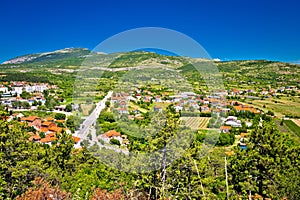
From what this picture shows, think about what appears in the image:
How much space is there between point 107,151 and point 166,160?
10.1 feet

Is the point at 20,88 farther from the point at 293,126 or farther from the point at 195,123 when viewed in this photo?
the point at 195,123

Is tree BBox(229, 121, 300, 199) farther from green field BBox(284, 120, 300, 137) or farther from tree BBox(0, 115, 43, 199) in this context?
green field BBox(284, 120, 300, 137)

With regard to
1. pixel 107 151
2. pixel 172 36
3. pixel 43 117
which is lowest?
pixel 43 117

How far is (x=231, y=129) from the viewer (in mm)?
20281

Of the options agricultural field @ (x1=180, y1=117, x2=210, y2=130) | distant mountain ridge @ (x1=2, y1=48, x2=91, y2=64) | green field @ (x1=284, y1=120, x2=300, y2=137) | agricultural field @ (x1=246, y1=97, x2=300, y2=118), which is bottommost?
green field @ (x1=284, y1=120, x2=300, y2=137)

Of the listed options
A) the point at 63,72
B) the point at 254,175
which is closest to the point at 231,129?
the point at 254,175

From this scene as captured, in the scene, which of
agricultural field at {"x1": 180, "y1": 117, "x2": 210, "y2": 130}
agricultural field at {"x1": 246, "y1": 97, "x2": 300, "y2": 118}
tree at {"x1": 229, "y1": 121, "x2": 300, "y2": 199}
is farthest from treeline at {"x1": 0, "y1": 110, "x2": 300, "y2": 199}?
agricultural field at {"x1": 246, "y1": 97, "x2": 300, "y2": 118}

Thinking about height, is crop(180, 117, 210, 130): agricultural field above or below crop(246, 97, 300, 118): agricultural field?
above

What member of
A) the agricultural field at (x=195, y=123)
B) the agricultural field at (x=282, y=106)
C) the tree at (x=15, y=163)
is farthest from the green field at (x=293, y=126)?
the tree at (x=15, y=163)

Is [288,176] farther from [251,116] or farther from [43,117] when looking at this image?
[43,117]

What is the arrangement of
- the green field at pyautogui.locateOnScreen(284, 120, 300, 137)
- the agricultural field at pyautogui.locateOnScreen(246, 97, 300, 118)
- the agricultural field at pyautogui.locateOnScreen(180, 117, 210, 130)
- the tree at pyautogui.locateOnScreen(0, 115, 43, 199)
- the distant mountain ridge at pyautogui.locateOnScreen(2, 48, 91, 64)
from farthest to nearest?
the distant mountain ridge at pyautogui.locateOnScreen(2, 48, 91, 64) → the agricultural field at pyautogui.locateOnScreen(246, 97, 300, 118) → the green field at pyautogui.locateOnScreen(284, 120, 300, 137) → the agricultural field at pyautogui.locateOnScreen(180, 117, 210, 130) → the tree at pyautogui.locateOnScreen(0, 115, 43, 199)

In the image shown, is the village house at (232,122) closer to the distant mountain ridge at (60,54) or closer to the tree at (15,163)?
the tree at (15,163)

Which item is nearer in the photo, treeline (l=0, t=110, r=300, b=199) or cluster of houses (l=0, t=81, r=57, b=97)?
treeline (l=0, t=110, r=300, b=199)

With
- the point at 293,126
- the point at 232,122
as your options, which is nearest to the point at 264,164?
the point at 232,122
